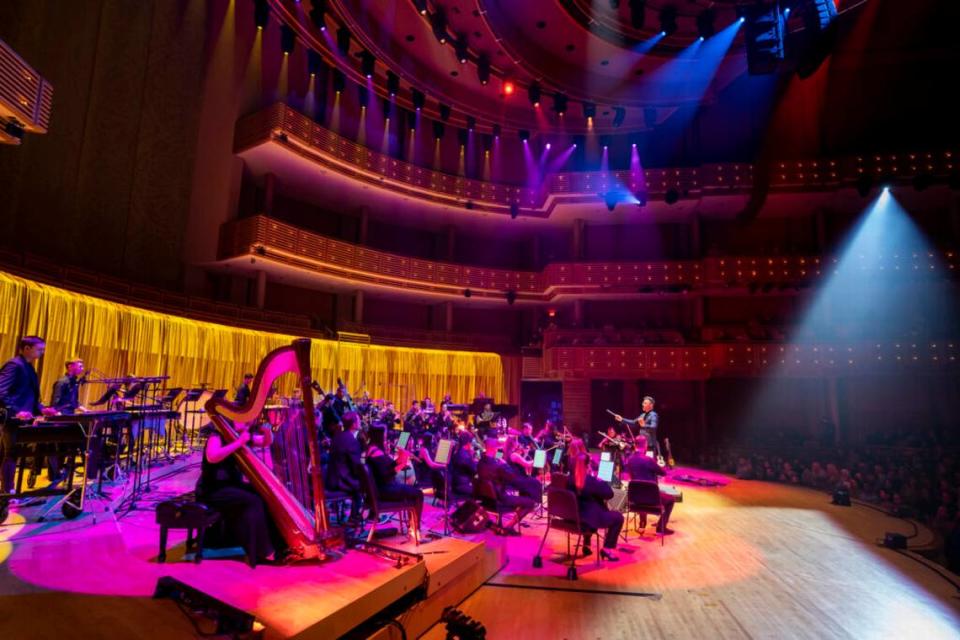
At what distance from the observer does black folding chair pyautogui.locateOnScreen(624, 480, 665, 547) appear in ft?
22.7

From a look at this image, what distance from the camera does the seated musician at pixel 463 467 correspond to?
23.6 feet

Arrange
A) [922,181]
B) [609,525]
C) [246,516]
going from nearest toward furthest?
[246,516]
[609,525]
[922,181]

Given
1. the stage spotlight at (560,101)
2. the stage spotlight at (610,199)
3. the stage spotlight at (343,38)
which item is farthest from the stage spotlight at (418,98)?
the stage spotlight at (610,199)

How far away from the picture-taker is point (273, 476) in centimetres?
441

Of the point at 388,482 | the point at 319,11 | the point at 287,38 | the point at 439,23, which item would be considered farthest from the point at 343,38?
the point at 388,482

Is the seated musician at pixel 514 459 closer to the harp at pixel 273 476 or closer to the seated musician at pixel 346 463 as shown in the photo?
the seated musician at pixel 346 463

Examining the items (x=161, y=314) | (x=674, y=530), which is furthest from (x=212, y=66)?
(x=674, y=530)

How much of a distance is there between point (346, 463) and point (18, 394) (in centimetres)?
317

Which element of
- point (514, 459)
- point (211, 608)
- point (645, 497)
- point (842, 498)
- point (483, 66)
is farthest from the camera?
point (483, 66)

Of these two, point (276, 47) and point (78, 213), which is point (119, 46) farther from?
point (276, 47)

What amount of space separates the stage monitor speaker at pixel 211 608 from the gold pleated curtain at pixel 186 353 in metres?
7.64

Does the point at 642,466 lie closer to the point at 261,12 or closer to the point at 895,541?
the point at 895,541

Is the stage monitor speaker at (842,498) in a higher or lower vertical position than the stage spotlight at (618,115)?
lower

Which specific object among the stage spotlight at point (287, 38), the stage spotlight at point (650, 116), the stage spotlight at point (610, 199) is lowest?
the stage spotlight at point (610, 199)
